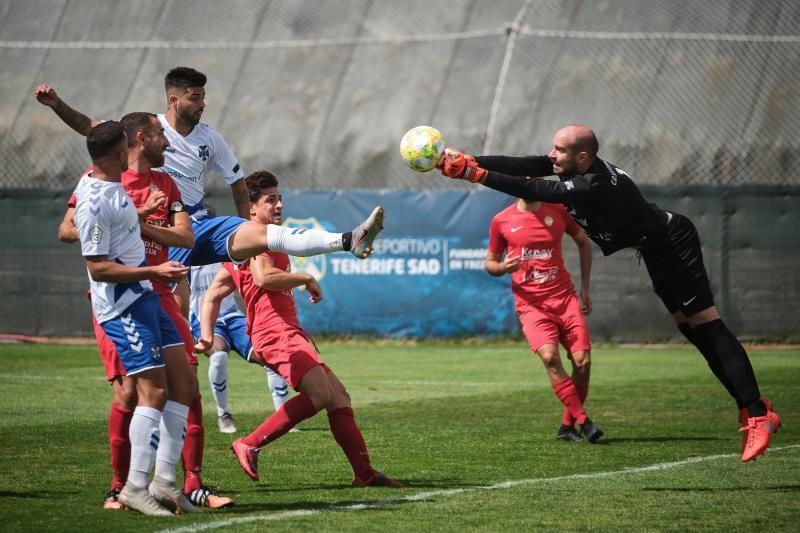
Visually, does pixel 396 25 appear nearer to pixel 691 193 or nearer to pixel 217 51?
pixel 217 51

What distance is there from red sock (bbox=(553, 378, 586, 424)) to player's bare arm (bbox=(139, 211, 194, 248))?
447 cm

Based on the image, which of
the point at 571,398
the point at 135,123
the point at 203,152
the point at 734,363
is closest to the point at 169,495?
the point at 135,123

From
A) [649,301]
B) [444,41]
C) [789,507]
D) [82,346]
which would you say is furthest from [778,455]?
[444,41]

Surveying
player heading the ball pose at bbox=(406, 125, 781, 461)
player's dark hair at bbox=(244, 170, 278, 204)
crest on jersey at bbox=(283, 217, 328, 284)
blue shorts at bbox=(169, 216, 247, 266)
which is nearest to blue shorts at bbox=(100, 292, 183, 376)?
blue shorts at bbox=(169, 216, 247, 266)

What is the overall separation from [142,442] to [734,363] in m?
4.36

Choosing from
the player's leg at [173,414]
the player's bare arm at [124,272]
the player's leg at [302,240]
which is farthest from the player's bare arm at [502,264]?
the player's bare arm at [124,272]

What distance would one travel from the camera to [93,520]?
699 centimetres

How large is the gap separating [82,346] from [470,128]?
30.2ft

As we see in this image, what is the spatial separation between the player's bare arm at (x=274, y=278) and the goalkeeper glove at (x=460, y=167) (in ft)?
4.02

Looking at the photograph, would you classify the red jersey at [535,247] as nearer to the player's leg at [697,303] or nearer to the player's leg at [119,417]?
the player's leg at [697,303]

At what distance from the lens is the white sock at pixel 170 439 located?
23.8 feet

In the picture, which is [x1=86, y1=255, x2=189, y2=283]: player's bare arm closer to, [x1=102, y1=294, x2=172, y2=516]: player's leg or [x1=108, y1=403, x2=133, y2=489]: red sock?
[x1=102, y1=294, x2=172, y2=516]: player's leg

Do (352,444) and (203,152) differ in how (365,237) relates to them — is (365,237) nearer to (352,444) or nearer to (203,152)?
(352,444)

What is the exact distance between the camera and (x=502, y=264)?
11.6m
